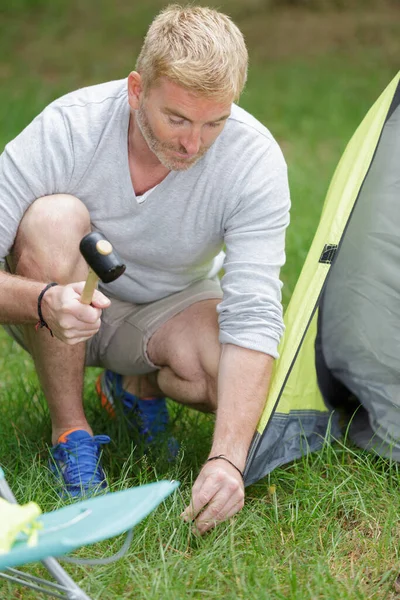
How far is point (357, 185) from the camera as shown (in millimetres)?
2369

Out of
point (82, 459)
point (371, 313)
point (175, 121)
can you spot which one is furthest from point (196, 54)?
point (82, 459)

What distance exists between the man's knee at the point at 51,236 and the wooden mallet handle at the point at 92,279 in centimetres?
33

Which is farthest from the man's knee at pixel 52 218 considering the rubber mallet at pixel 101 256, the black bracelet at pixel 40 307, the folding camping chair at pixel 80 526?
the folding camping chair at pixel 80 526

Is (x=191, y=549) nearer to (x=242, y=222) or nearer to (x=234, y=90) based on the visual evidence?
(x=242, y=222)

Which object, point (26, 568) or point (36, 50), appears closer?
point (26, 568)

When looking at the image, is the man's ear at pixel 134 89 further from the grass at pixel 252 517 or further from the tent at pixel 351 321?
the grass at pixel 252 517

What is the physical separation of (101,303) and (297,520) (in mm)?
677

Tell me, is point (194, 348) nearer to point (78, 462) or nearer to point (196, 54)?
point (78, 462)

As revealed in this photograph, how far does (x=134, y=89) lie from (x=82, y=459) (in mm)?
892

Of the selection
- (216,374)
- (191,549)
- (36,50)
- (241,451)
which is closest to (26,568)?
(191,549)

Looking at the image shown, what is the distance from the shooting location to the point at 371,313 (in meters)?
2.59

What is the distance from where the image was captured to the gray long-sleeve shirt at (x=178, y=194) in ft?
7.39

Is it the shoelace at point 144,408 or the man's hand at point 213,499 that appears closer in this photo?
the man's hand at point 213,499

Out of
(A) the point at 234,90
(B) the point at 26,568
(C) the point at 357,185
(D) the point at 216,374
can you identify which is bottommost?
(B) the point at 26,568
